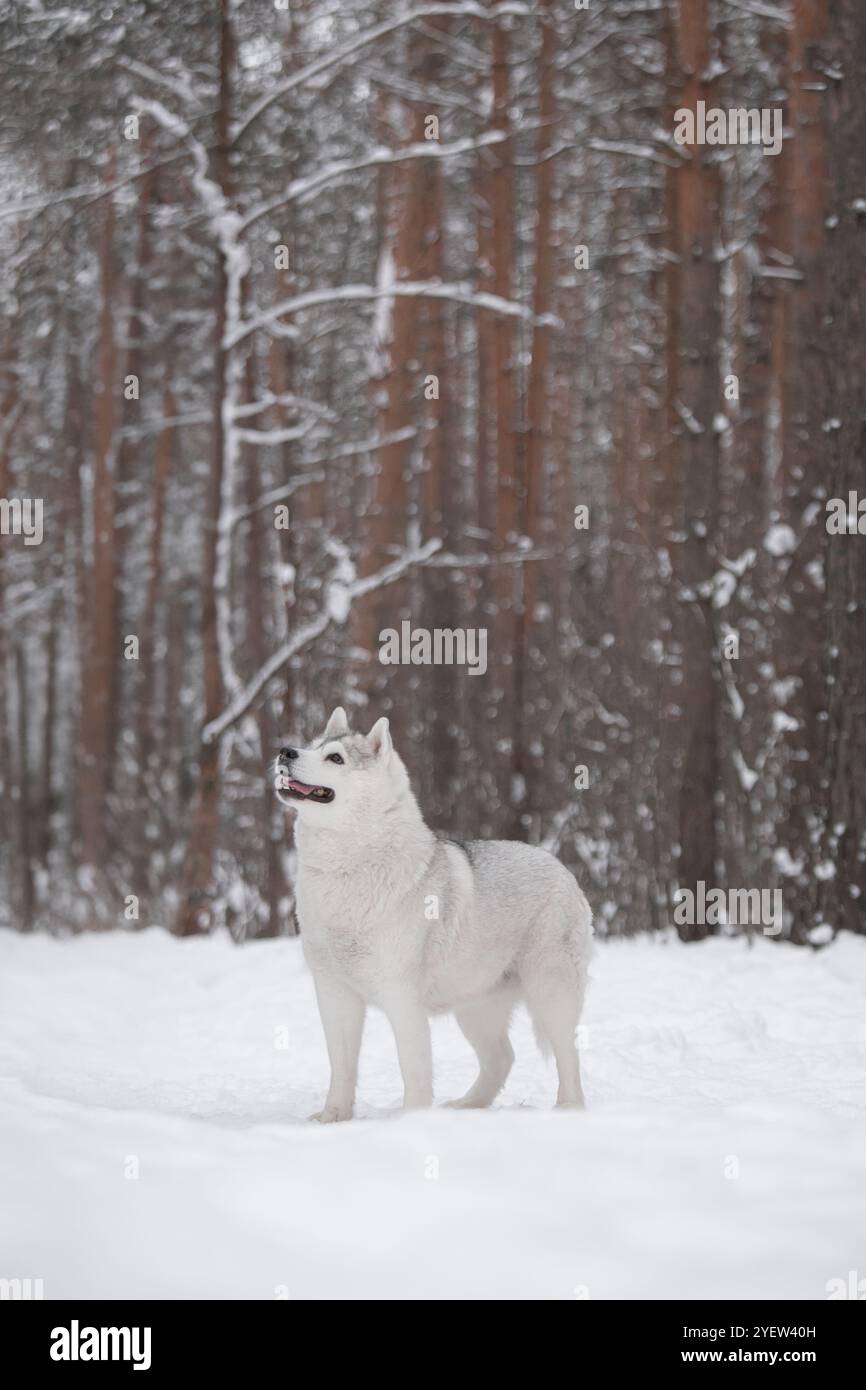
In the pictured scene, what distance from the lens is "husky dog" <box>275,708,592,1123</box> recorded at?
515 centimetres

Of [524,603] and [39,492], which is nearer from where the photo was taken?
[524,603]

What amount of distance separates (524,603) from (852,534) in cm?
543

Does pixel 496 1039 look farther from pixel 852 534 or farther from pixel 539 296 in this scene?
pixel 539 296

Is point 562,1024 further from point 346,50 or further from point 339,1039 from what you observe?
point 346,50

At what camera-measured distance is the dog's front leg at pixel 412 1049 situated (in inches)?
201

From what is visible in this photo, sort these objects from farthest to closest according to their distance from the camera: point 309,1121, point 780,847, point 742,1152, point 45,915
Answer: point 45,915
point 780,847
point 309,1121
point 742,1152

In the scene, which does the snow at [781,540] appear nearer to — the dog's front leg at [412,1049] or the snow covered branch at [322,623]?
the snow covered branch at [322,623]

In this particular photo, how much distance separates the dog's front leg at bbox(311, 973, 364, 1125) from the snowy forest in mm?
5033

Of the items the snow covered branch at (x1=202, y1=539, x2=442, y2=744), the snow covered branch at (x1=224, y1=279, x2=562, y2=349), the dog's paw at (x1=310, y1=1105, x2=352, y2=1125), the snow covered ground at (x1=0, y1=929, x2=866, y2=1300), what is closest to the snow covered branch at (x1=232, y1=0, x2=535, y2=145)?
the snow covered branch at (x1=224, y1=279, x2=562, y2=349)

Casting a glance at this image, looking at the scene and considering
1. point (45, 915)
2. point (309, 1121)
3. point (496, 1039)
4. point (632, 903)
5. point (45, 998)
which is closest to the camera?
point (309, 1121)

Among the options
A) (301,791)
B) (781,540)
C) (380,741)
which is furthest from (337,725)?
(781,540)

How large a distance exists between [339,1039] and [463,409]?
62.7 feet

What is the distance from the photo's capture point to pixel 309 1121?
17.4 ft

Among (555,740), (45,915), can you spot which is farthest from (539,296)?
(45,915)
